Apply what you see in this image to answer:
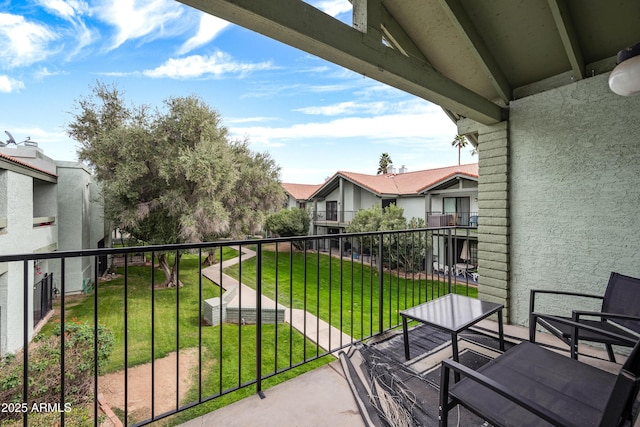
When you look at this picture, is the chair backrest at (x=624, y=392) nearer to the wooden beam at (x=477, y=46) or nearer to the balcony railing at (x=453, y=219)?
the wooden beam at (x=477, y=46)

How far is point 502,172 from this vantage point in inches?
132

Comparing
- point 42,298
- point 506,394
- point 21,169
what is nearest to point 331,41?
point 506,394

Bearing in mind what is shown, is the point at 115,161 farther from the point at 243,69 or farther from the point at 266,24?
the point at 266,24

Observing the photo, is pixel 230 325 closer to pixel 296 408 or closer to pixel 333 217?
pixel 296 408

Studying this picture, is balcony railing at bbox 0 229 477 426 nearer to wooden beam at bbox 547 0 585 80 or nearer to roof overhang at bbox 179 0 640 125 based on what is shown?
roof overhang at bbox 179 0 640 125

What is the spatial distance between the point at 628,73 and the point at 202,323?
361 inches

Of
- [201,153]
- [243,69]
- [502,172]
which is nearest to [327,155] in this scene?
[243,69]

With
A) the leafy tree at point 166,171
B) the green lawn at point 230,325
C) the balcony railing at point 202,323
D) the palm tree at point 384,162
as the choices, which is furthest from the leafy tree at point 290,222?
the palm tree at point 384,162

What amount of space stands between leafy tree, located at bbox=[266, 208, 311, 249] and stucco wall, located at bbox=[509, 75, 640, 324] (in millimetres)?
15738

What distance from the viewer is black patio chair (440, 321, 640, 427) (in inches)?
41.7

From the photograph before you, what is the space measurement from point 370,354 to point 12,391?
172 inches

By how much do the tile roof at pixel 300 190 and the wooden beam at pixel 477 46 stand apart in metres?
19.1

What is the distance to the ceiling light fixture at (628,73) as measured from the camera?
182 centimetres

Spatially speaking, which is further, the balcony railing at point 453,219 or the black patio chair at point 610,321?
the balcony railing at point 453,219
